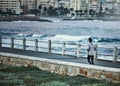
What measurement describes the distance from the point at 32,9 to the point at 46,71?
6899 cm

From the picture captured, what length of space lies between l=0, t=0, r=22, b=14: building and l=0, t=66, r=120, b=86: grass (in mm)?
56032

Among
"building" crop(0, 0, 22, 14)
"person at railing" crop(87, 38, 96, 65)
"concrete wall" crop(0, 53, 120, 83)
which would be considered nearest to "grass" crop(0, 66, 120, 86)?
"concrete wall" crop(0, 53, 120, 83)

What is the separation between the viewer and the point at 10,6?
8525cm

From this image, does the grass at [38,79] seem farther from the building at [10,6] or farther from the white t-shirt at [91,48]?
the building at [10,6]

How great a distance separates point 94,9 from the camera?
354 ft

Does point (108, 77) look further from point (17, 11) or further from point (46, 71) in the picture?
point (17, 11)

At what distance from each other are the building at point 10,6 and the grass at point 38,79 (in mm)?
56032

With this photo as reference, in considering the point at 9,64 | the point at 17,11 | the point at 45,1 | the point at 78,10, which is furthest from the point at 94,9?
the point at 9,64

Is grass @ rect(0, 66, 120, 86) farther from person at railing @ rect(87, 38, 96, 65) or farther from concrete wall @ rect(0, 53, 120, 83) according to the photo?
person at railing @ rect(87, 38, 96, 65)

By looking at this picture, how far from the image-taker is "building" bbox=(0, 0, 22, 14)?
3162 inches

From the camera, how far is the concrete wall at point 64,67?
65.0 feet

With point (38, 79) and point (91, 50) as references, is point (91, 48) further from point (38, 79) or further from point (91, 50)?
point (38, 79)

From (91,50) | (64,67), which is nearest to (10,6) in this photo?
(64,67)

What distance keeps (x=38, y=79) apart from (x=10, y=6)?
65851 mm
